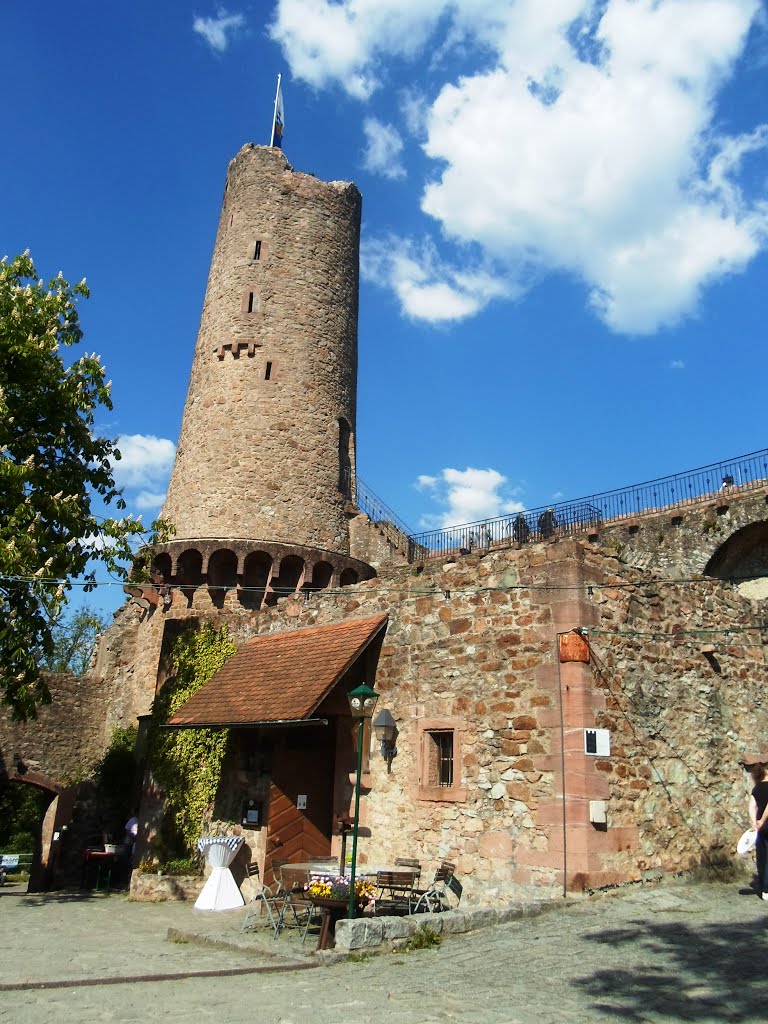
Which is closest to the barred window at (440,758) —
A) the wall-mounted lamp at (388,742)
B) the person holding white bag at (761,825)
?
the wall-mounted lamp at (388,742)

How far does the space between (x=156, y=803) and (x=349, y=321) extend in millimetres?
15899

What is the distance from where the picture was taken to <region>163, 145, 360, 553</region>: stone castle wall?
22.7m

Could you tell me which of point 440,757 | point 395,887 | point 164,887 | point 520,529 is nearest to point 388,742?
point 440,757

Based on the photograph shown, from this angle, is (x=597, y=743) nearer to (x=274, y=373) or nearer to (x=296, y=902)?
(x=296, y=902)

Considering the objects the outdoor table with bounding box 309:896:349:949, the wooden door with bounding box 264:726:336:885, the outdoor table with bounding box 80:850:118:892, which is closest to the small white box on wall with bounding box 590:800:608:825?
the outdoor table with bounding box 309:896:349:949

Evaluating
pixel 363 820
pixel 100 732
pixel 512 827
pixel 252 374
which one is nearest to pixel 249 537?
pixel 252 374

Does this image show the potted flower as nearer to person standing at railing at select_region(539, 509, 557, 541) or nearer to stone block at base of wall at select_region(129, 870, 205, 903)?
stone block at base of wall at select_region(129, 870, 205, 903)

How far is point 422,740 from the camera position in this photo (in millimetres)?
10914

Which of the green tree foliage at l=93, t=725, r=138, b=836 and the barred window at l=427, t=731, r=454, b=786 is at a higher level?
the barred window at l=427, t=731, r=454, b=786

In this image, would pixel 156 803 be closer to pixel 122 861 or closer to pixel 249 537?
pixel 122 861

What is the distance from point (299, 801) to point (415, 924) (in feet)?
14.0

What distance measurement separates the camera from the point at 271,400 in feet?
76.7

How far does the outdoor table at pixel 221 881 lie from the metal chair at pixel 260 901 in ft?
0.67

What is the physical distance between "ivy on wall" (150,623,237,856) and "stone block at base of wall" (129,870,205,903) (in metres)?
0.44
